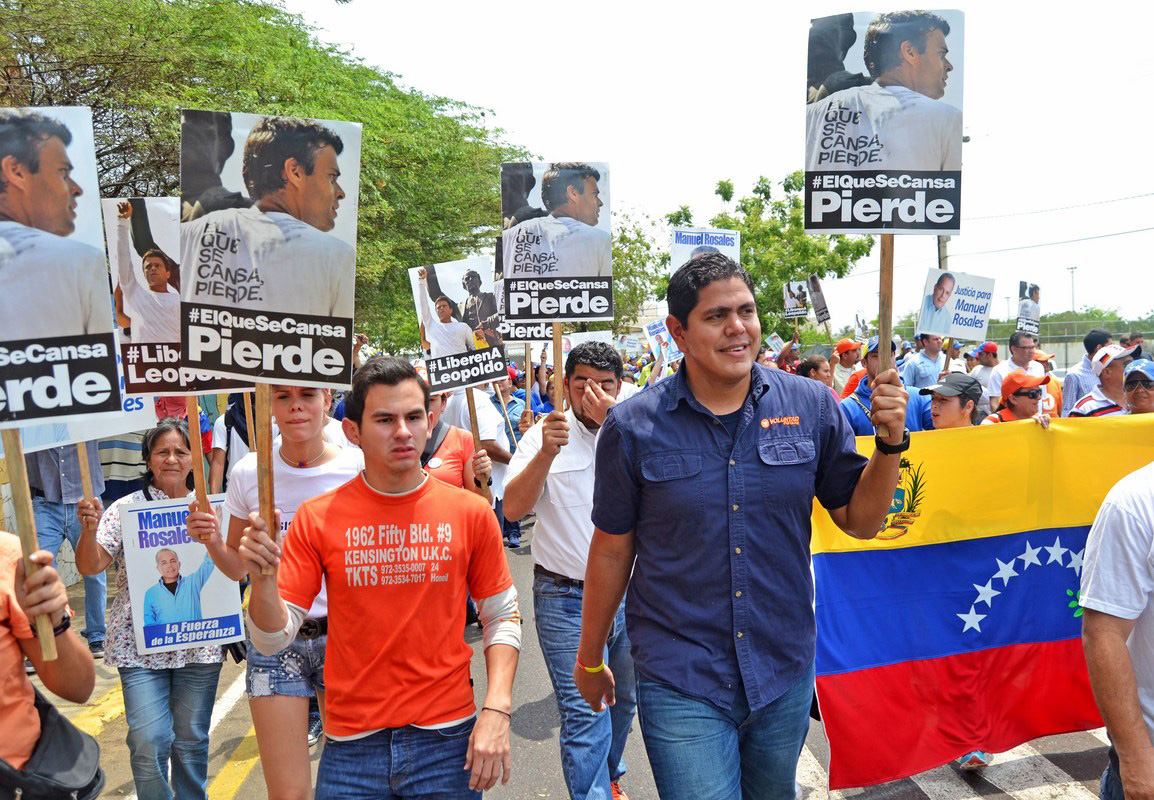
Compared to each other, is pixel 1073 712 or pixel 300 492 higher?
pixel 300 492

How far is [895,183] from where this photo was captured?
3377mm

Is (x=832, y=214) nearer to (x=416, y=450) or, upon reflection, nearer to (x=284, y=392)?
(x=416, y=450)

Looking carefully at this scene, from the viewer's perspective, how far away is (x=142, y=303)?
4.55 metres

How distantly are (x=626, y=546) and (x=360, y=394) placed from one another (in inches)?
40.4

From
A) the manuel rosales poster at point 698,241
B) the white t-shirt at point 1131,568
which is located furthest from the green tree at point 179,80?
→ the white t-shirt at point 1131,568

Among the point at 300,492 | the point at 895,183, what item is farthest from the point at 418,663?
the point at 895,183

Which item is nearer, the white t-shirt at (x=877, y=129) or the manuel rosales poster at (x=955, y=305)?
the white t-shirt at (x=877, y=129)

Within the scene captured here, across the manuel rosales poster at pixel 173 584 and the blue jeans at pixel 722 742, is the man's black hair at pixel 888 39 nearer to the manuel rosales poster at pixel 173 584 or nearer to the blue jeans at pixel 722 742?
the blue jeans at pixel 722 742

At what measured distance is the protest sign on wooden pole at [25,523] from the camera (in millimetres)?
2521

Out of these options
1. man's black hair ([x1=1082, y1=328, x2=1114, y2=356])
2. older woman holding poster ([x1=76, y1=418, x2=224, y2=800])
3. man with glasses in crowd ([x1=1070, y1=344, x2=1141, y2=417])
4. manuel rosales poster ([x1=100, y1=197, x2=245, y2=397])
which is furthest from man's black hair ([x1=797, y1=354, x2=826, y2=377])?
older woman holding poster ([x1=76, y1=418, x2=224, y2=800])

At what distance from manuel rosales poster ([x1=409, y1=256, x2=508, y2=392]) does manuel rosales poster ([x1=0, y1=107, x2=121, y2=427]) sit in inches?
144

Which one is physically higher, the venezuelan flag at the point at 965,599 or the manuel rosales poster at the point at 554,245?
the manuel rosales poster at the point at 554,245

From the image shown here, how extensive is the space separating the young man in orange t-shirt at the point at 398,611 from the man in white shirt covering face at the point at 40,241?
0.88 m

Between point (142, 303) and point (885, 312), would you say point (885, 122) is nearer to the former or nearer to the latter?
point (885, 312)
